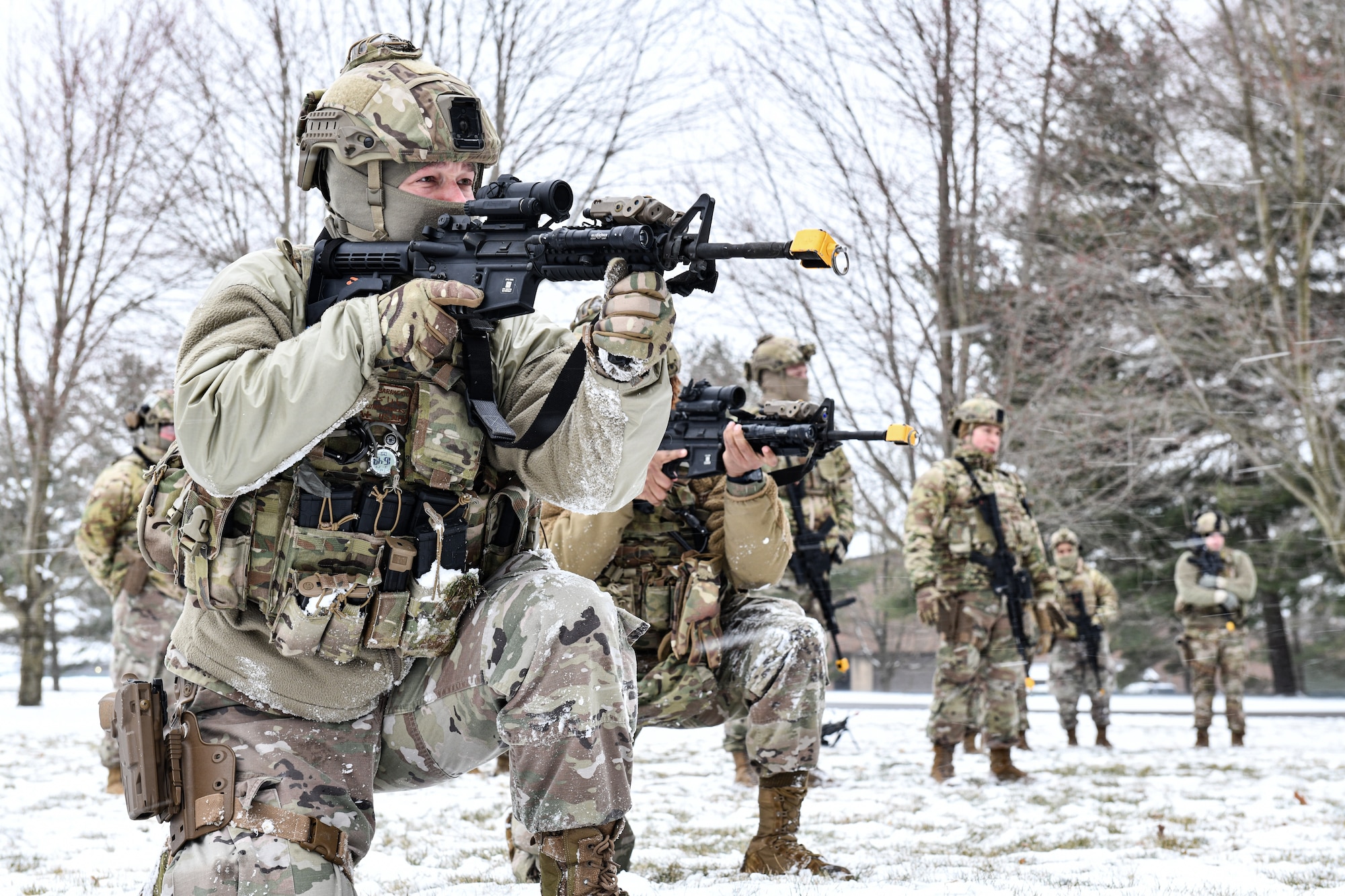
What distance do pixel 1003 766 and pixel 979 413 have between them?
2.38 meters

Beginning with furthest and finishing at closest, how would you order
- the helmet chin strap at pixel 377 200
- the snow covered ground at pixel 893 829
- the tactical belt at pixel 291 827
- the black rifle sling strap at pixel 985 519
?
the black rifle sling strap at pixel 985 519 < the snow covered ground at pixel 893 829 < the helmet chin strap at pixel 377 200 < the tactical belt at pixel 291 827

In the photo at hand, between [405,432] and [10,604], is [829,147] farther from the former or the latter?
[10,604]

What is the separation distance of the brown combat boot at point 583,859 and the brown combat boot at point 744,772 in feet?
16.8

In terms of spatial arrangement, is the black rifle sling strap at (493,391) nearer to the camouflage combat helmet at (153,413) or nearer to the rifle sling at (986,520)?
the camouflage combat helmet at (153,413)

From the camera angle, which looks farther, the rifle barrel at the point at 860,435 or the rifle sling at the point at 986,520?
the rifle sling at the point at 986,520

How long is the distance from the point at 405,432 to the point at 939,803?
4993 millimetres

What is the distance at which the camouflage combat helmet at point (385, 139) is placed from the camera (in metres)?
2.99

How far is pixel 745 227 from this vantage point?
39.0ft

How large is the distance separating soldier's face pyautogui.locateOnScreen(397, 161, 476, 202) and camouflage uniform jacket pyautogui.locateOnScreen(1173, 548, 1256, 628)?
1109cm

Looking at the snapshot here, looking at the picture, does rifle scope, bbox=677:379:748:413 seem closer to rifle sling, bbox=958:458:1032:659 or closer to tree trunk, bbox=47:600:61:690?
rifle sling, bbox=958:458:1032:659

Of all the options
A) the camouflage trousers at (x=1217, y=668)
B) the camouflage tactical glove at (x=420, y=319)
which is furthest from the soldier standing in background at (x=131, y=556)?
the camouflage trousers at (x=1217, y=668)

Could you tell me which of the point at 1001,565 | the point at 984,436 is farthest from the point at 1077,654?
the point at 984,436

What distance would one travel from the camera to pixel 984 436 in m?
8.68

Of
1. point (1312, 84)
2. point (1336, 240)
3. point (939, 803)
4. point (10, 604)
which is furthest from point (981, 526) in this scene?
point (10, 604)
